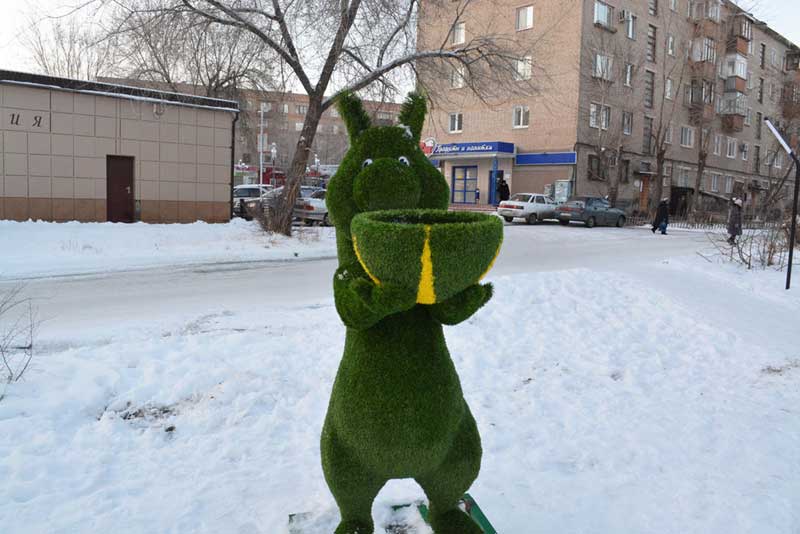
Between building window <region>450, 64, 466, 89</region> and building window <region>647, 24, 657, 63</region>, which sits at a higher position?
building window <region>647, 24, 657, 63</region>

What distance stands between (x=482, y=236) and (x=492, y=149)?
105ft

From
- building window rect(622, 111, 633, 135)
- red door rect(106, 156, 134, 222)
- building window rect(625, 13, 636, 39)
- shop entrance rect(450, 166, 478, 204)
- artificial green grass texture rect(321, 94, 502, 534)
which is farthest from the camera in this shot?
shop entrance rect(450, 166, 478, 204)

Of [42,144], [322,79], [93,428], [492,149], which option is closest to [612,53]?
[492,149]

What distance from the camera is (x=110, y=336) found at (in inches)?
242

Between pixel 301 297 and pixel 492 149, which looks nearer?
pixel 301 297

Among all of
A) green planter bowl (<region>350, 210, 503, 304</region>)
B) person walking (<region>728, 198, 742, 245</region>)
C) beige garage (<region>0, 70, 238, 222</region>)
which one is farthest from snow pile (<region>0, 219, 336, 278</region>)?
person walking (<region>728, 198, 742, 245</region>)

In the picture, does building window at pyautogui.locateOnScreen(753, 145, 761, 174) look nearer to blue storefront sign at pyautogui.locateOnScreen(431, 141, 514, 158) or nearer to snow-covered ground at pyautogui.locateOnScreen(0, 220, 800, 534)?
blue storefront sign at pyautogui.locateOnScreen(431, 141, 514, 158)

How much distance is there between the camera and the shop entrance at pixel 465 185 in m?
36.2

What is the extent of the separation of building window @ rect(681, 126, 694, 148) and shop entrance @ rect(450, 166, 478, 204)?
15838 mm

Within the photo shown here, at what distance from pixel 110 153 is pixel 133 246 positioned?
15.9 feet

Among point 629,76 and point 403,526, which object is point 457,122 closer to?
point 629,76

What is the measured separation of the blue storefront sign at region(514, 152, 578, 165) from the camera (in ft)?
105

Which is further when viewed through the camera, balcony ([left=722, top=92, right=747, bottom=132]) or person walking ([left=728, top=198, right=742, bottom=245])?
balcony ([left=722, top=92, right=747, bottom=132])

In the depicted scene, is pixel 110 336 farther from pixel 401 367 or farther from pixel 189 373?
pixel 401 367
